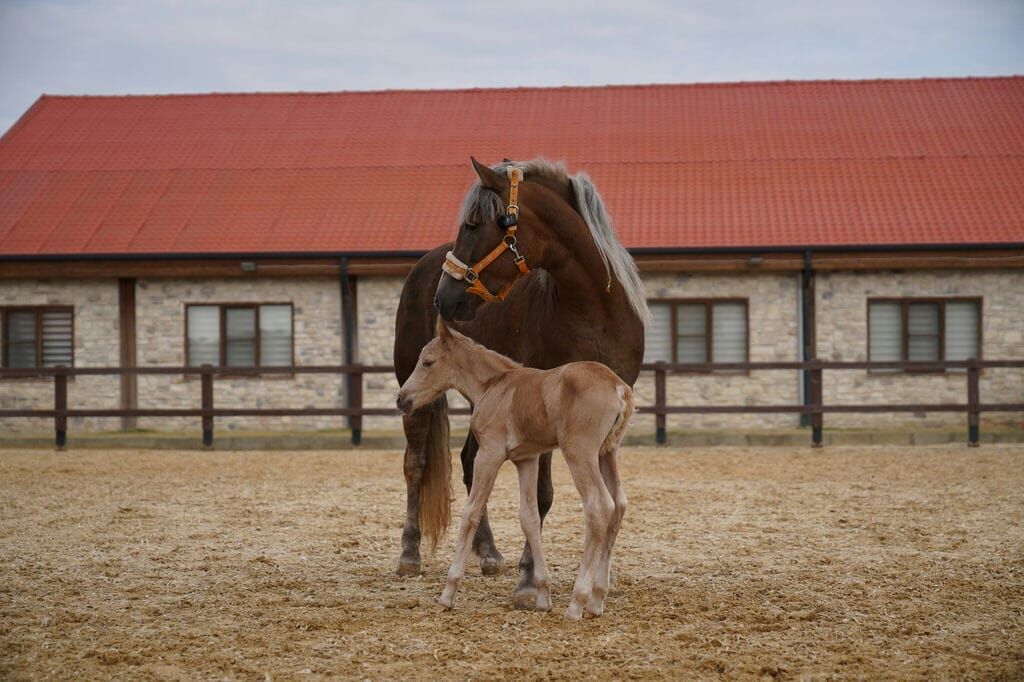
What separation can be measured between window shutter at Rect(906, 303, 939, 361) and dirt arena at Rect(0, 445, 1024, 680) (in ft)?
24.1

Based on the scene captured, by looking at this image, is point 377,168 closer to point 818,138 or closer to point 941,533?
point 818,138

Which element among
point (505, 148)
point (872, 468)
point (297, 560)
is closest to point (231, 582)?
point (297, 560)

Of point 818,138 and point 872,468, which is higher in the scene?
point 818,138

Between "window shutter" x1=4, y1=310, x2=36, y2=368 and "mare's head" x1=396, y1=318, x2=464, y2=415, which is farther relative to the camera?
"window shutter" x1=4, y1=310, x2=36, y2=368

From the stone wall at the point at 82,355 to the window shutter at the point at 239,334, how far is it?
6.41 feet

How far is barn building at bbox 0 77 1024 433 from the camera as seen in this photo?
62.8 ft

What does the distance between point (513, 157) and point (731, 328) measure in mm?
5855

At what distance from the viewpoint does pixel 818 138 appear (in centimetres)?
2298

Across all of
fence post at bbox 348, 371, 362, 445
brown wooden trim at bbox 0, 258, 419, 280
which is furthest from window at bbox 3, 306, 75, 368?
fence post at bbox 348, 371, 362, 445

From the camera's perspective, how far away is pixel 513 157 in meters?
22.3

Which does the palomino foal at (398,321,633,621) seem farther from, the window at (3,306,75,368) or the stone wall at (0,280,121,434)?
the window at (3,306,75,368)

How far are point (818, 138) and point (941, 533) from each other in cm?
1588

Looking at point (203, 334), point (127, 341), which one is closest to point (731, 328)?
point (203, 334)

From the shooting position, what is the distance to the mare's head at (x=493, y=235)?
243 inches
